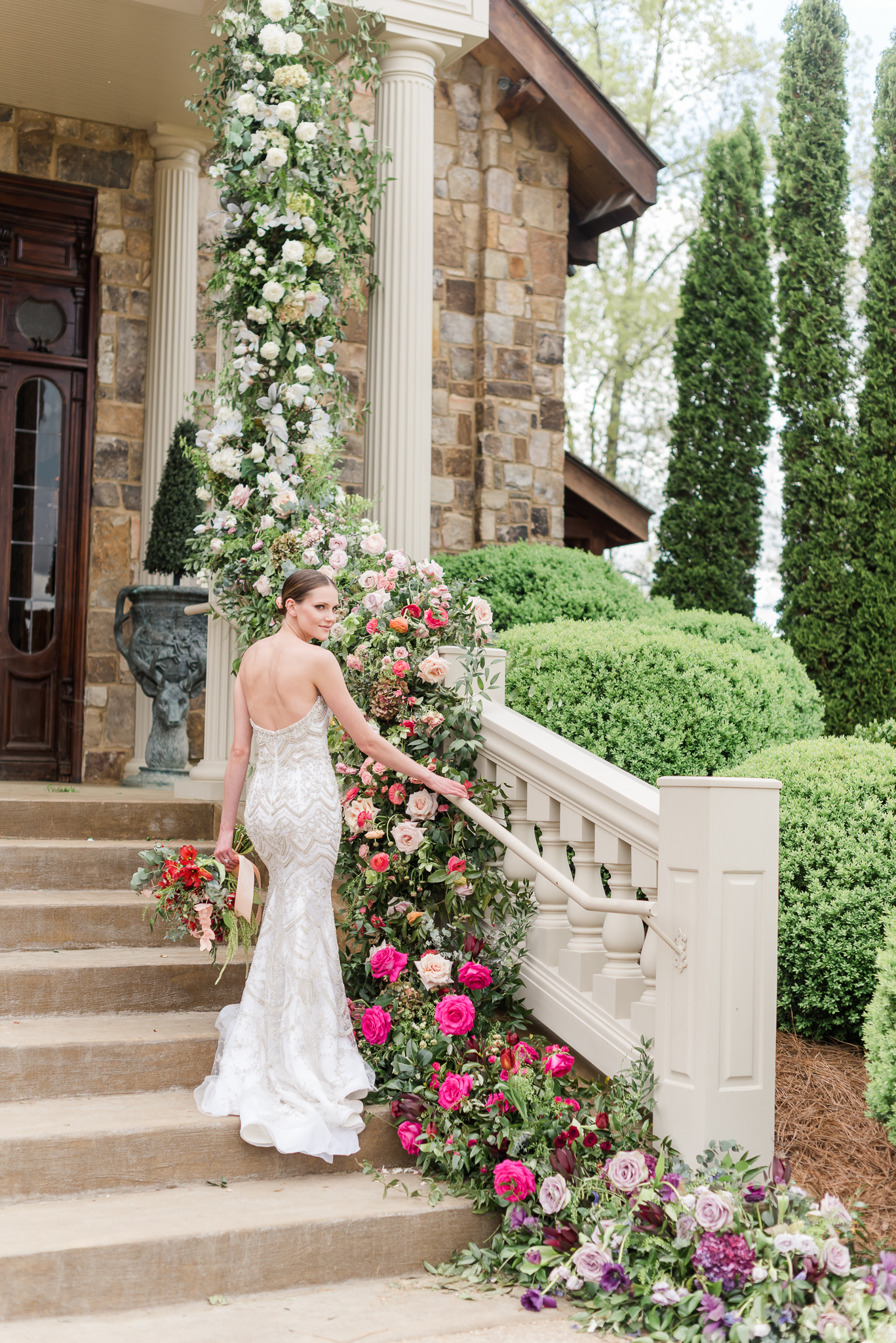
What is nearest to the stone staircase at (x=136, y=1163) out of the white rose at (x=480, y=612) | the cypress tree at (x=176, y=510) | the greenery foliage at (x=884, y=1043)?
the greenery foliage at (x=884, y=1043)

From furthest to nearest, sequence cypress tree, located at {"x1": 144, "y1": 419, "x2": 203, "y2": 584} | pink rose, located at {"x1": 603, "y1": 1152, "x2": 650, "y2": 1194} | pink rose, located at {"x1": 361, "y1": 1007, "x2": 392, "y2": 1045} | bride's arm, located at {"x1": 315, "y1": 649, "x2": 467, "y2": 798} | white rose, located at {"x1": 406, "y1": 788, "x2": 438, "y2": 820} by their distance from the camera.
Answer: cypress tree, located at {"x1": 144, "y1": 419, "x2": 203, "y2": 584}, white rose, located at {"x1": 406, "y1": 788, "x2": 438, "y2": 820}, pink rose, located at {"x1": 361, "y1": 1007, "x2": 392, "y2": 1045}, bride's arm, located at {"x1": 315, "y1": 649, "x2": 467, "y2": 798}, pink rose, located at {"x1": 603, "y1": 1152, "x2": 650, "y2": 1194}

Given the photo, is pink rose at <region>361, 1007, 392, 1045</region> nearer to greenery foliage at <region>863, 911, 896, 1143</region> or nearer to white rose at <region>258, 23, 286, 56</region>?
greenery foliage at <region>863, 911, 896, 1143</region>

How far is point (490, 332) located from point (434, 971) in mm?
5761

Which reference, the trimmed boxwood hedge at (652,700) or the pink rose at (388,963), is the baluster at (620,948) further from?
the trimmed boxwood hedge at (652,700)

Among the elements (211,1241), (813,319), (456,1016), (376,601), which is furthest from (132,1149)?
(813,319)

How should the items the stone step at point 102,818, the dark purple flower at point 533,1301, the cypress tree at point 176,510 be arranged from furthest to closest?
1. the cypress tree at point 176,510
2. the stone step at point 102,818
3. the dark purple flower at point 533,1301

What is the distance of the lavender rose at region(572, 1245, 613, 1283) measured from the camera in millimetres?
3014

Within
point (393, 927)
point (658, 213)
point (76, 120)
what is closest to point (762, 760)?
point (393, 927)

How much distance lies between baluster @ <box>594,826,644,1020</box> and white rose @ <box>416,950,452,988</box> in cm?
45

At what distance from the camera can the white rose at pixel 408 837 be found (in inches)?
158

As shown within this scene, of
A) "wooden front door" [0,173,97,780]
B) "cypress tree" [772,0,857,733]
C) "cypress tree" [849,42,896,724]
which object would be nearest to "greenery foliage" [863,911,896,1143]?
"wooden front door" [0,173,97,780]

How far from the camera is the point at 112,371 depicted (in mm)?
7621

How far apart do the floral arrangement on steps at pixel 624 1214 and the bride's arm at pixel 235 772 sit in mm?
905

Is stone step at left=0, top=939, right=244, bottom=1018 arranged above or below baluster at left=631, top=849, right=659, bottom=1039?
below
